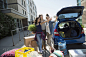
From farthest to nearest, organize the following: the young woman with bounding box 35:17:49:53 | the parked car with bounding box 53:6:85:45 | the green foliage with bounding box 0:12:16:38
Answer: the green foliage with bounding box 0:12:16:38
the parked car with bounding box 53:6:85:45
the young woman with bounding box 35:17:49:53

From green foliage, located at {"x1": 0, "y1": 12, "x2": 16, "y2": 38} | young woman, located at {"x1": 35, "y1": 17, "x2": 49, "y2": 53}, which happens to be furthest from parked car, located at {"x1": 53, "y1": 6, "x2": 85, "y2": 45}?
green foliage, located at {"x1": 0, "y1": 12, "x2": 16, "y2": 38}

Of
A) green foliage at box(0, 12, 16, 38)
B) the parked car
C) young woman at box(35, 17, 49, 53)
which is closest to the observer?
young woman at box(35, 17, 49, 53)

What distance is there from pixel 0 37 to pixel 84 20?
1982 cm

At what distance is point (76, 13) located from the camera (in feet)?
14.4

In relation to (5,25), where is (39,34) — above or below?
below

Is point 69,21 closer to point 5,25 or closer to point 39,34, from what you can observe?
point 39,34

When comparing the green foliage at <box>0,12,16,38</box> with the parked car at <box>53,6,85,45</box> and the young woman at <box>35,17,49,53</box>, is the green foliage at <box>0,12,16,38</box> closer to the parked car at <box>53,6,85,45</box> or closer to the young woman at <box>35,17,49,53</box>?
the young woman at <box>35,17,49,53</box>

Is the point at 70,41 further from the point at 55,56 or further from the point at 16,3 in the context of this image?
the point at 16,3

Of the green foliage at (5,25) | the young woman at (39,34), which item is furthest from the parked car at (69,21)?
the green foliage at (5,25)

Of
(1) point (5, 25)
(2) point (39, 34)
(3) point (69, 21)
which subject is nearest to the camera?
(2) point (39, 34)

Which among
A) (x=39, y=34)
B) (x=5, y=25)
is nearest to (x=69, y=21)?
(x=39, y=34)

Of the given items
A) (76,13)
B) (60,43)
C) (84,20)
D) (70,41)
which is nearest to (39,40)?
(60,43)

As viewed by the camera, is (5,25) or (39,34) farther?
(5,25)

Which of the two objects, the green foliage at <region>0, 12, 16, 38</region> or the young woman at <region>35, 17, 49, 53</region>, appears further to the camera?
the green foliage at <region>0, 12, 16, 38</region>
